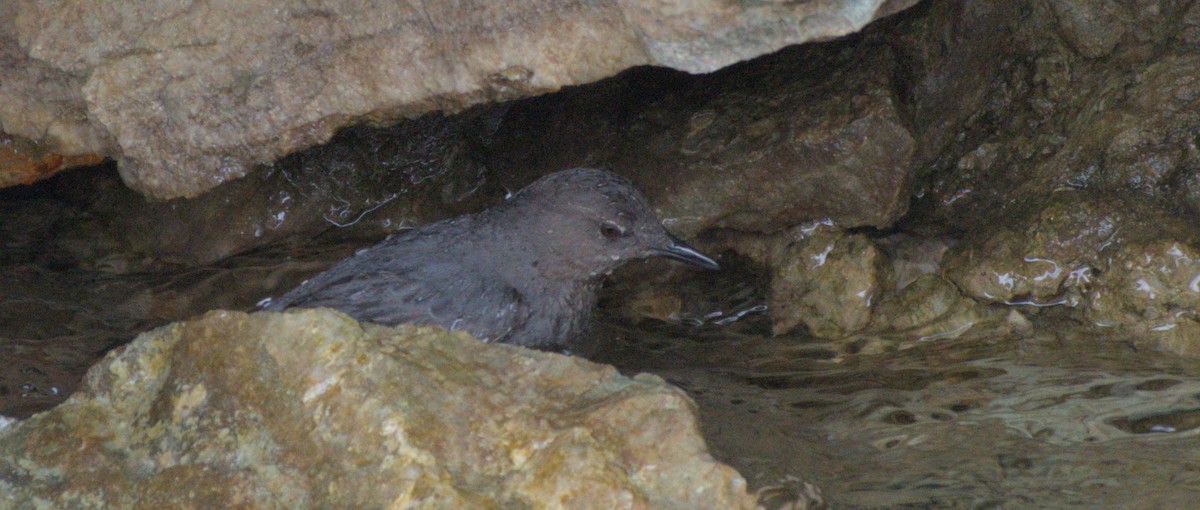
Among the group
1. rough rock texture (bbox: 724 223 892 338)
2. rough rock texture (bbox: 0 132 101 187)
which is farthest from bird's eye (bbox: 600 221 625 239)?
rough rock texture (bbox: 0 132 101 187)

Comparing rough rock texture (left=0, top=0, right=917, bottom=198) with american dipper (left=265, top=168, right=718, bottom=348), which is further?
american dipper (left=265, top=168, right=718, bottom=348)

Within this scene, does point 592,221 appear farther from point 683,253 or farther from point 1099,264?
point 1099,264

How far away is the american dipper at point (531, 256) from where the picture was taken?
4.83 metres

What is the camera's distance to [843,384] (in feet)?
14.7

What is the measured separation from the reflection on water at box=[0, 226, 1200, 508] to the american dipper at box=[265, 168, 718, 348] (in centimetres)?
37

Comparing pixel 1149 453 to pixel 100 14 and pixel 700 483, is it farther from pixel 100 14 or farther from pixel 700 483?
pixel 100 14

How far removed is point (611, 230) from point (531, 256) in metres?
→ 0.39

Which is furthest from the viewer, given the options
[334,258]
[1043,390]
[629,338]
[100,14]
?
[334,258]

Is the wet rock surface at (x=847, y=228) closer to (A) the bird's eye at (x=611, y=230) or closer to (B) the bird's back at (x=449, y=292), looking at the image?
(B) the bird's back at (x=449, y=292)

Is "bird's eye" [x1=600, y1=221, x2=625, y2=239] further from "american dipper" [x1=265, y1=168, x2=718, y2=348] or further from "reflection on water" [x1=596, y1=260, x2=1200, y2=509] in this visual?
"reflection on water" [x1=596, y1=260, x2=1200, y2=509]

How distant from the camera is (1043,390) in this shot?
413cm

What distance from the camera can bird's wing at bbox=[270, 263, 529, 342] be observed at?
15.3 feet

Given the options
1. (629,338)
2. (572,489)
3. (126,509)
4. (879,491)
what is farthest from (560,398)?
(629,338)

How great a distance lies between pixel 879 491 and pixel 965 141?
8.81ft
